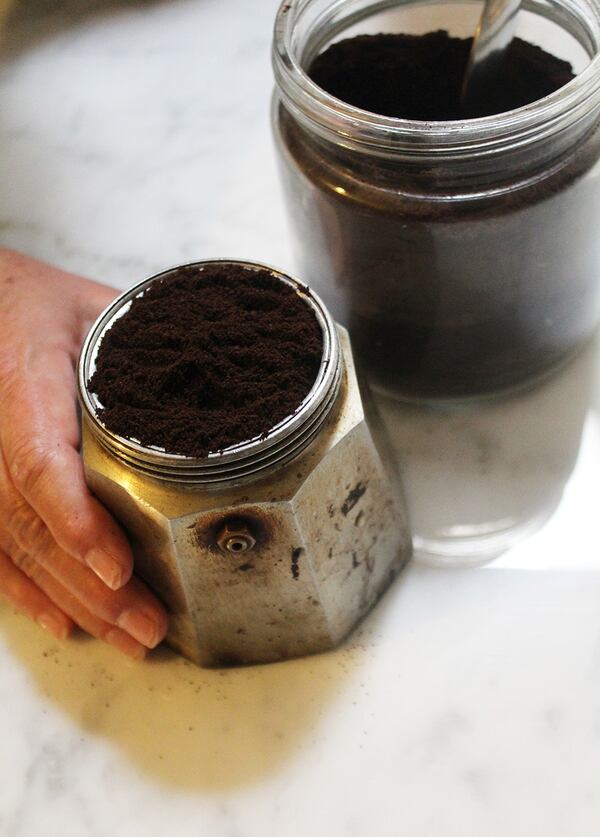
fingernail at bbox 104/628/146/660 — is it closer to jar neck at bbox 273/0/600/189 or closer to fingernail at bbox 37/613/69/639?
fingernail at bbox 37/613/69/639

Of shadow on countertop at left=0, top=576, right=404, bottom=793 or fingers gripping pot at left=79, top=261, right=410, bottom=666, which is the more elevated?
fingers gripping pot at left=79, top=261, right=410, bottom=666

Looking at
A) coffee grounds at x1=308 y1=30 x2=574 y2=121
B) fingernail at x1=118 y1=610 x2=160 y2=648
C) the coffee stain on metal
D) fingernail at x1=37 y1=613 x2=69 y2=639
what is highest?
coffee grounds at x1=308 y1=30 x2=574 y2=121

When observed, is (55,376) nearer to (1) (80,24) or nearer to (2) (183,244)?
(2) (183,244)

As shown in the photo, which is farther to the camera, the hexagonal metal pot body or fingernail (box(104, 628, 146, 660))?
fingernail (box(104, 628, 146, 660))

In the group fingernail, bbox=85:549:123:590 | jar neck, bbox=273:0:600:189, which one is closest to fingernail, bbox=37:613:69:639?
fingernail, bbox=85:549:123:590

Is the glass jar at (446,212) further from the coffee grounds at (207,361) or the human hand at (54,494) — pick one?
the human hand at (54,494)

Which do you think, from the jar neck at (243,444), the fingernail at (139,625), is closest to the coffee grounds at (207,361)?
the jar neck at (243,444)

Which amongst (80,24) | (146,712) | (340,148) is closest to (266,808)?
(146,712)
